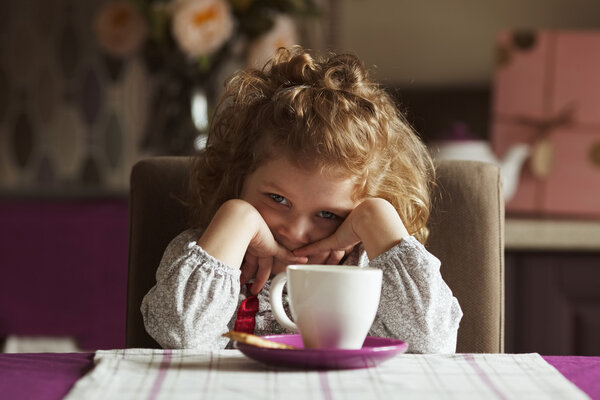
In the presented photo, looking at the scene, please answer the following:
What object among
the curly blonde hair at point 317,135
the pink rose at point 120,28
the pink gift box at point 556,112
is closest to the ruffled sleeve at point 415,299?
the curly blonde hair at point 317,135

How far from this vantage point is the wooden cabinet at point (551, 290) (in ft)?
6.50

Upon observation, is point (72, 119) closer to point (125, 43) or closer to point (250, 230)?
point (125, 43)

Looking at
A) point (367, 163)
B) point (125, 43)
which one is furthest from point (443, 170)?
point (125, 43)

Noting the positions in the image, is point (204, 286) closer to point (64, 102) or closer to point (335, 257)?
point (335, 257)

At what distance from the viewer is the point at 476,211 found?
1.29 m

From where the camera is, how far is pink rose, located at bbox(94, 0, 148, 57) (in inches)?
97.3

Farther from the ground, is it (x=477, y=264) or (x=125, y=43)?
(x=125, y=43)

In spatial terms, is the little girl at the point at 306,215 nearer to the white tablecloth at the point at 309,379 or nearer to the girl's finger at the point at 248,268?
the girl's finger at the point at 248,268

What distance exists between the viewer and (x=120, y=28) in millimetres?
2498

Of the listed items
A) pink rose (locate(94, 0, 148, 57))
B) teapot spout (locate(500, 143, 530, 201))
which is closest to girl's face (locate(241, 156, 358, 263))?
teapot spout (locate(500, 143, 530, 201))

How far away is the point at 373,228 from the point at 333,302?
0.29 metres

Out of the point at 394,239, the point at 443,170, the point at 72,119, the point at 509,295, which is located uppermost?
the point at 72,119

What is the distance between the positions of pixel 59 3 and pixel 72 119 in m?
0.37

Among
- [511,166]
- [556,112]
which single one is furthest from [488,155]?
[556,112]
